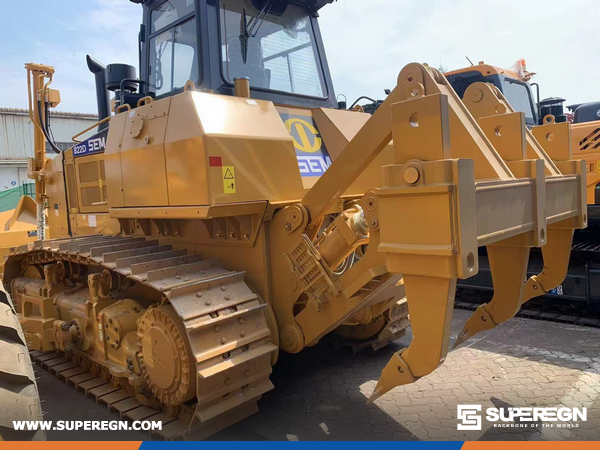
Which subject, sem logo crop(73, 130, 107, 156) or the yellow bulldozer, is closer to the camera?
the yellow bulldozer

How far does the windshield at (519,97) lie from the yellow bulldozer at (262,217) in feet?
14.6

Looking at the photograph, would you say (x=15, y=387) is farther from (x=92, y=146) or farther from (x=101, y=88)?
(x=101, y=88)

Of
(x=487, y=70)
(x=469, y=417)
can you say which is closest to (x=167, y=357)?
(x=469, y=417)

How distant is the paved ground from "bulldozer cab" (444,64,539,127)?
4238 millimetres

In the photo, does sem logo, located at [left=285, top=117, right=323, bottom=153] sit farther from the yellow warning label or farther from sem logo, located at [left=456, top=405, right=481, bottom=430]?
sem logo, located at [left=456, top=405, right=481, bottom=430]

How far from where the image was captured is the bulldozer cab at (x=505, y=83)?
785cm

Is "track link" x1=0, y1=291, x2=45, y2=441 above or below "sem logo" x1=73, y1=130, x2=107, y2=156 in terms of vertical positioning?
below

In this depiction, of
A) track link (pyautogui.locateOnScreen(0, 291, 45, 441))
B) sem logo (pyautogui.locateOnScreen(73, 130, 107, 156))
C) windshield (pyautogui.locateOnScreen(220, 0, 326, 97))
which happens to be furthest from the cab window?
track link (pyautogui.locateOnScreen(0, 291, 45, 441))

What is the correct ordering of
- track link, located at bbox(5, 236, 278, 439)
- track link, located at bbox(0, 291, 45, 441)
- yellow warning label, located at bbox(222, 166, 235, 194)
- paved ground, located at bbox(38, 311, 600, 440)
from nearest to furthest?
track link, located at bbox(0, 291, 45, 441) < track link, located at bbox(5, 236, 278, 439) < yellow warning label, located at bbox(222, 166, 235, 194) < paved ground, located at bbox(38, 311, 600, 440)

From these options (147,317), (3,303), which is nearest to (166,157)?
(147,317)

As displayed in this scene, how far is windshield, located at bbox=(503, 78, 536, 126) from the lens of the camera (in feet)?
26.1

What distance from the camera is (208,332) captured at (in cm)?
300

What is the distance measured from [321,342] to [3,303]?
316 centimetres

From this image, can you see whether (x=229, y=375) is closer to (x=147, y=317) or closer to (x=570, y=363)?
(x=147, y=317)
